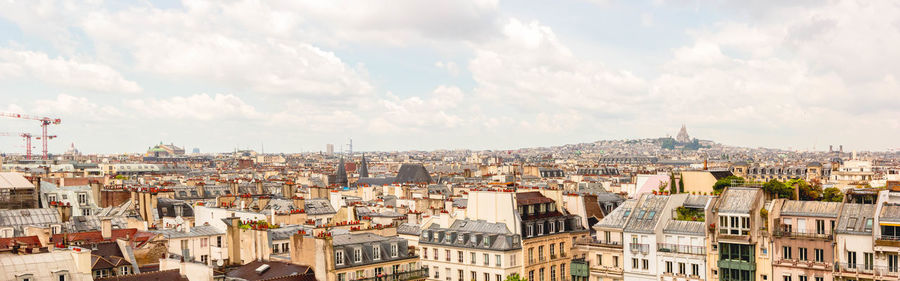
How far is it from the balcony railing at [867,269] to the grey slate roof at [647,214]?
9.94 meters

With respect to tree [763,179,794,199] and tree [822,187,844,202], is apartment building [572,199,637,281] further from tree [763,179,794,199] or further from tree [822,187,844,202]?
tree [822,187,844,202]

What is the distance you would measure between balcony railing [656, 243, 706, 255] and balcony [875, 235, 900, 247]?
28.1 feet

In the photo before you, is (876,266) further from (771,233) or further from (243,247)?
(243,247)

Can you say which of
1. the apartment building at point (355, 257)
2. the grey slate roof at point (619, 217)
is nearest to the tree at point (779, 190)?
the grey slate roof at point (619, 217)

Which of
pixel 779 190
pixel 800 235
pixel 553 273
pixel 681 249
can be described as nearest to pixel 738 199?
pixel 779 190

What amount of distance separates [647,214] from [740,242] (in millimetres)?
6241

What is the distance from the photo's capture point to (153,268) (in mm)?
46219

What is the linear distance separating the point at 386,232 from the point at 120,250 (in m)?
16.4

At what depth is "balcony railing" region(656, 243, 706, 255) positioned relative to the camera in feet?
143

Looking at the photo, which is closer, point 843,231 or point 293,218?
point 843,231

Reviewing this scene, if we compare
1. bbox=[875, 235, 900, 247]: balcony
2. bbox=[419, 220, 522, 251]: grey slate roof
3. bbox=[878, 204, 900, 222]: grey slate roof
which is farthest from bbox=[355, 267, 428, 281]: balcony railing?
bbox=[878, 204, 900, 222]: grey slate roof

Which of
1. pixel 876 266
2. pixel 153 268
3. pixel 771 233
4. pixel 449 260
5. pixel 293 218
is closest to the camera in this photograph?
pixel 876 266

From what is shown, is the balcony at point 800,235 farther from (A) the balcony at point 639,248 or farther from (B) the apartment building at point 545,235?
(B) the apartment building at point 545,235

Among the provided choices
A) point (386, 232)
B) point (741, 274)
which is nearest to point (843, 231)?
point (741, 274)
